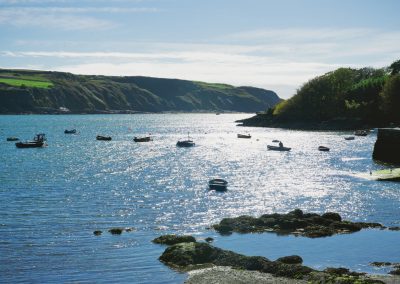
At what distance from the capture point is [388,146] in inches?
4267

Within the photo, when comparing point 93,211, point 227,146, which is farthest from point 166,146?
point 93,211

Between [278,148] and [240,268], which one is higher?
[278,148]

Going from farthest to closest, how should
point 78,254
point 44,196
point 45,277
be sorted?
1. point 44,196
2. point 78,254
3. point 45,277

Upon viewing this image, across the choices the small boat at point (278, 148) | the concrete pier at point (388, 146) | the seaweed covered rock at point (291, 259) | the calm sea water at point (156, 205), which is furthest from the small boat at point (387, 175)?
the small boat at point (278, 148)

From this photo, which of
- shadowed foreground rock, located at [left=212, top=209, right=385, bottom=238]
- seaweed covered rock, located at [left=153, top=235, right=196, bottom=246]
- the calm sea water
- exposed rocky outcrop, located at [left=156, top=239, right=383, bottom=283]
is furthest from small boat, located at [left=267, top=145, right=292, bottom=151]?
exposed rocky outcrop, located at [left=156, top=239, right=383, bottom=283]

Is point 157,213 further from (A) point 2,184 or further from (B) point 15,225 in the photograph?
(A) point 2,184

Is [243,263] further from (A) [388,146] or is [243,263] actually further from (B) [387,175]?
(A) [388,146]

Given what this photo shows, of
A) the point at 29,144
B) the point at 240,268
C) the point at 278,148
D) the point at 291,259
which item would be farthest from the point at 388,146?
the point at 29,144

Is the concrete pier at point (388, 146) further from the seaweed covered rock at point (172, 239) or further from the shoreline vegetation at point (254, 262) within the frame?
the seaweed covered rock at point (172, 239)

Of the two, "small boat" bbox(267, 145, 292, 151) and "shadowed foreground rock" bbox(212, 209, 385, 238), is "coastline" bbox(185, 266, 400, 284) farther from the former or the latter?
"small boat" bbox(267, 145, 292, 151)

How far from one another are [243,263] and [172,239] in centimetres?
969

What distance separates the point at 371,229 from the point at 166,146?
117988 mm

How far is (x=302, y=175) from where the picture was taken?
98.4 metres

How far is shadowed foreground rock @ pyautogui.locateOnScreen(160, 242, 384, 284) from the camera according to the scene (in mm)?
35281
